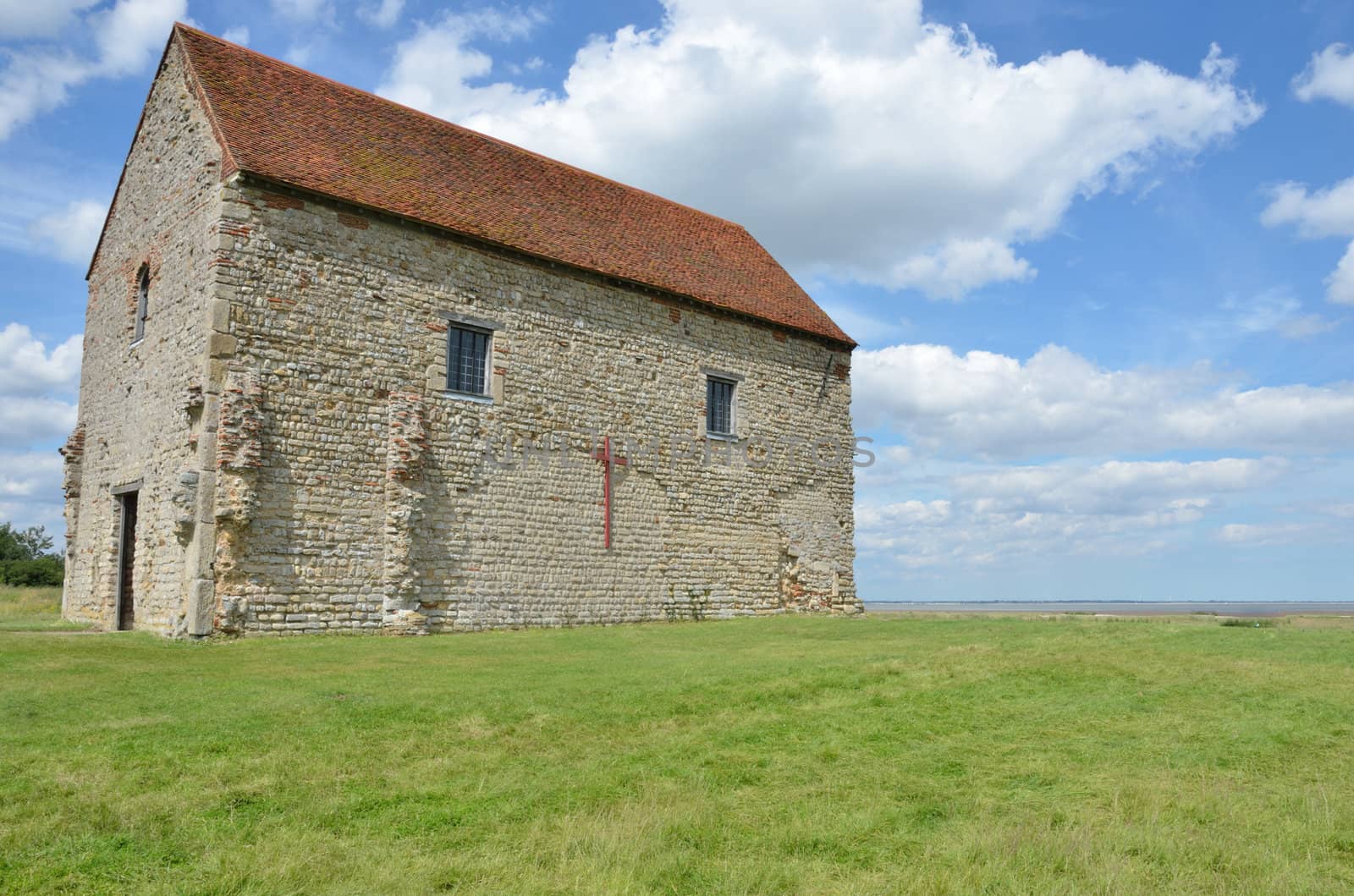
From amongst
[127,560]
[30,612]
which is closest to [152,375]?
[127,560]

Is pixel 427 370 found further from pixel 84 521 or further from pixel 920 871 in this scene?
pixel 920 871

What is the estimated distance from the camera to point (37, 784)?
19.9ft

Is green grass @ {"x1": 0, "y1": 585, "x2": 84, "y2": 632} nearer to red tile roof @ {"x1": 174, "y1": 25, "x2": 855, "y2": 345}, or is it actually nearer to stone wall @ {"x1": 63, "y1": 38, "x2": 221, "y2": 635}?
stone wall @ {"x1": 63, "y1": 38, "x2": 221, "y2": 635}

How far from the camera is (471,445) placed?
679 inches

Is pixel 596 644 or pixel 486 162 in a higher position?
pixel 486 162

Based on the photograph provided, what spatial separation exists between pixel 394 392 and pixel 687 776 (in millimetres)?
11480

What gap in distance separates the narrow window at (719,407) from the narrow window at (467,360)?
5690mm

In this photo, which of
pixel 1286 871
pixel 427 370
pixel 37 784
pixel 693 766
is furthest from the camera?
pixel 427 370

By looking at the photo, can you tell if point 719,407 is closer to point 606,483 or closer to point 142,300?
point 606,483

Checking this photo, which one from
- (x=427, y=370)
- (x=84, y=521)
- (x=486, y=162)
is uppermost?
(x=486, y=162)

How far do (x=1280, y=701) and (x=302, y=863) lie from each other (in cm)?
875

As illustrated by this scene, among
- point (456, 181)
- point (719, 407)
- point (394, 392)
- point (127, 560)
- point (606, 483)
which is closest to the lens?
point (394, 392)

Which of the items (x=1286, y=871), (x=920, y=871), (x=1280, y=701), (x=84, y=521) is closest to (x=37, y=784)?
(x=920, y=871)

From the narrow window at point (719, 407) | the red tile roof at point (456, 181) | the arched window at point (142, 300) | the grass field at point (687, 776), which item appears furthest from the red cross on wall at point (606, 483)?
the arched window at point (142, 300)
